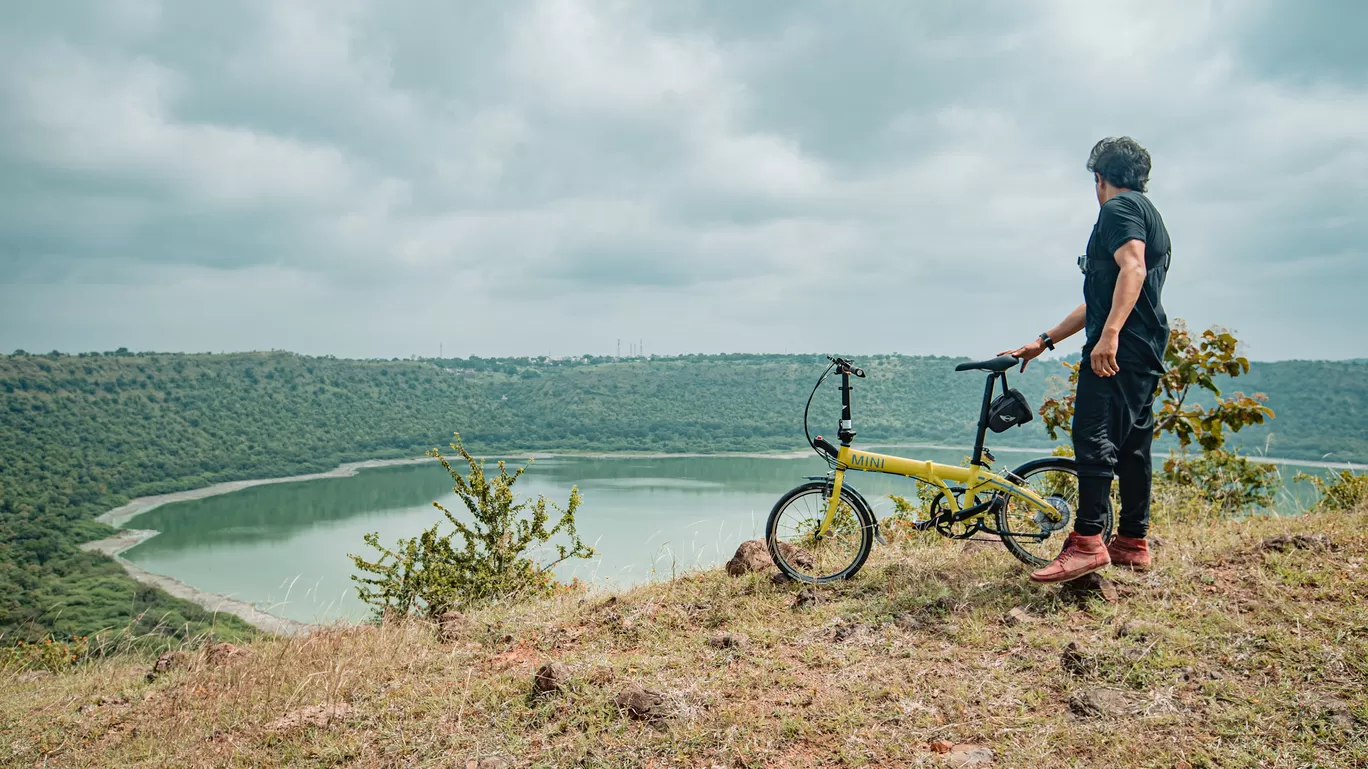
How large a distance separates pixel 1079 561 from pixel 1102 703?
96 cm

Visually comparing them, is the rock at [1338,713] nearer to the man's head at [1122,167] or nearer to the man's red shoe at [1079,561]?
the man's red shoe at [1079,561]

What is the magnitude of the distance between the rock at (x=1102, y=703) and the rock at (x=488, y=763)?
2.01 metres

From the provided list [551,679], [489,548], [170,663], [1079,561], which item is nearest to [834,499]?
[1079,561]

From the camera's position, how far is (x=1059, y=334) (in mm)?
4090

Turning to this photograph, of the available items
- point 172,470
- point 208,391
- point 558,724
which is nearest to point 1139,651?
point 558,724

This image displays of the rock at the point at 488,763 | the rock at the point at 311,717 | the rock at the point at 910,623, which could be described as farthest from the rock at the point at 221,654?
the rock at the point at 910,623

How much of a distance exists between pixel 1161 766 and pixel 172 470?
92.9 meters

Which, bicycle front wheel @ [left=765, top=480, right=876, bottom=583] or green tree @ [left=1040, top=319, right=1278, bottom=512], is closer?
bicycle front wheel @ [left=765, top=480, right=876, bottom=583]

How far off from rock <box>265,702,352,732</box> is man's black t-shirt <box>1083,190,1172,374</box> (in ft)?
12.2

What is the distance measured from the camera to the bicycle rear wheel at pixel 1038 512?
4.21 meters

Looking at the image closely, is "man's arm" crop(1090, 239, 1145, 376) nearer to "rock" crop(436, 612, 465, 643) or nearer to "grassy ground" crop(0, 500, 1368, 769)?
"grassy ground" crop(0, 500, 1368, 769)

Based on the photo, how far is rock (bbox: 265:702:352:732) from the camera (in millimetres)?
3381

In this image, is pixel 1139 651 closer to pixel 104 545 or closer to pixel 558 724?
pixel 558 724

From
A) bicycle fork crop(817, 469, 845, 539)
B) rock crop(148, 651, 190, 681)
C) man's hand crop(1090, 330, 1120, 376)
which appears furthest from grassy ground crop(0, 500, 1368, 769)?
man's hand crop(1090, 330, 1120, 376)
